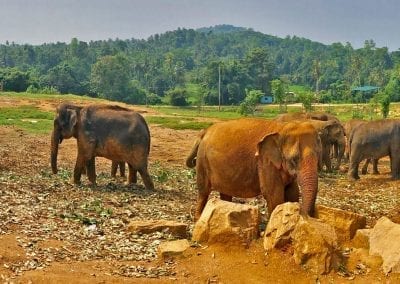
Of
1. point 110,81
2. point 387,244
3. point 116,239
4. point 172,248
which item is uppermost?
point 110,81

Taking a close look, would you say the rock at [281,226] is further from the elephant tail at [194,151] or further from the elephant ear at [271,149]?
the elephant tail at [194,151]

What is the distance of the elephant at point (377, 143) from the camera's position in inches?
883

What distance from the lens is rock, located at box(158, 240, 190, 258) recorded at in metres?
10.1

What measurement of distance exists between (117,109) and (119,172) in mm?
4119

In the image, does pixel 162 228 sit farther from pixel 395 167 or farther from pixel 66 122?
pixel 395 167

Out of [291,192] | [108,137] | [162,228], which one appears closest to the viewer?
[162,228]

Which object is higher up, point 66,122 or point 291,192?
point 66,122

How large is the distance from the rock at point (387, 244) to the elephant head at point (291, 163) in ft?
3.71

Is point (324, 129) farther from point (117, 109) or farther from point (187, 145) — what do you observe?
point (187, 145)

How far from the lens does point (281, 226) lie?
9984 mm

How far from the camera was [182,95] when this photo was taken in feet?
309

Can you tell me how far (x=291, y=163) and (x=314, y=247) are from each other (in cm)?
184

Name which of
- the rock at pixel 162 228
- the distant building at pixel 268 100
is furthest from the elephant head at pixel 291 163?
the distant building at pixel 268 100

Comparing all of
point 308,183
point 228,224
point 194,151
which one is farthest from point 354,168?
point 228,224
